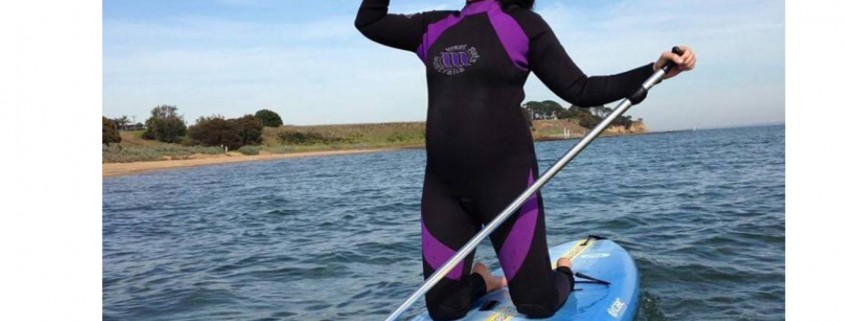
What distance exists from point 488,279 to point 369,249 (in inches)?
195

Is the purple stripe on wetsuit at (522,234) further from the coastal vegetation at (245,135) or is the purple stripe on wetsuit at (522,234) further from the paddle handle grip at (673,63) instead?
the coastal vegetation at (245,135)

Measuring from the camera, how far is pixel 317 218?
44.3 ft

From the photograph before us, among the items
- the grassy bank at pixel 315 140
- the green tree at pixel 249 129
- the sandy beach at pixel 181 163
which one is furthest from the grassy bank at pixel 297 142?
the green tree at pixel 249 129

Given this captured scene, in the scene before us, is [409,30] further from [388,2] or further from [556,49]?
[556,49]

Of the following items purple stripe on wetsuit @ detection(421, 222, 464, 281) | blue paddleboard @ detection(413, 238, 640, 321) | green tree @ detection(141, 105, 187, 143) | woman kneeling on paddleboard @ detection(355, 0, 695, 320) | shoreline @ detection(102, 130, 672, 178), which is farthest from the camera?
green tree @ detection(141, 105, 187, 143)

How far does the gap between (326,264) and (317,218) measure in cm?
533

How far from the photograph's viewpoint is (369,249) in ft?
29.8

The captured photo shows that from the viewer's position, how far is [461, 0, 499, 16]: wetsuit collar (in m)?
3.19

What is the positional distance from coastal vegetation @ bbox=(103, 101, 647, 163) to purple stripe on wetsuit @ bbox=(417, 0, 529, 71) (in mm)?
28078

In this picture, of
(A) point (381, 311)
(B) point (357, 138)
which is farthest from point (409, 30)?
(B) point (357, 138)

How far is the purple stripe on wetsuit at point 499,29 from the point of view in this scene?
306 cm

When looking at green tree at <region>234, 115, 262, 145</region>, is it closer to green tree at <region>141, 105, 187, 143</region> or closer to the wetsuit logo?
green tree at <region>141, 105, 187, 143</region>

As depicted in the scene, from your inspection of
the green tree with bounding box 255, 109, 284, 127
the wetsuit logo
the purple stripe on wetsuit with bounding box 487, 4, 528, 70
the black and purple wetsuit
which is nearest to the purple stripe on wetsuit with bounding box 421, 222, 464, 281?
the black and purple wetsuit

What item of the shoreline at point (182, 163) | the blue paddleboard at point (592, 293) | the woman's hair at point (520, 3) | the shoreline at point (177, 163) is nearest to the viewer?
the woman's hair at point (520, 3)
